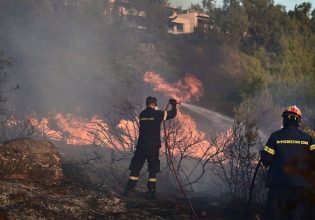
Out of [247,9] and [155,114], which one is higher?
[247,9]

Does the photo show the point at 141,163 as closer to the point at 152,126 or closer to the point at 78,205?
the point at 152,126

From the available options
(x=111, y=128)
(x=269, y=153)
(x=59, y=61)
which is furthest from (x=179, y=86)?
(x=269, y=153)

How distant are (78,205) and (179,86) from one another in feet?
80.3

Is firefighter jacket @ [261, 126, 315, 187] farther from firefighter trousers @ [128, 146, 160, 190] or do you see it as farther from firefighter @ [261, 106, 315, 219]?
firefighter trousers @ [128, 146, 160, 190]

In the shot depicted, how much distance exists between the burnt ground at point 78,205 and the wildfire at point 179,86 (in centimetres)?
1868

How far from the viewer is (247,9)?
46.3 metres

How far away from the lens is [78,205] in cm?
715

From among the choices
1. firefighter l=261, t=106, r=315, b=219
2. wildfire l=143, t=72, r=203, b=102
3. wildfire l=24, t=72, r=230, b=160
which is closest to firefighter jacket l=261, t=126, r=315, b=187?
firefighter l=261, t=106, r=315, b=219

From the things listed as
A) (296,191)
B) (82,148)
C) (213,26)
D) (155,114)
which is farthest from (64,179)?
(213,26)

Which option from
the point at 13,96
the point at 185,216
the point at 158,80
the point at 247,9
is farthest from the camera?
the point at 247,9

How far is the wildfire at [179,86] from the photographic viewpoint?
90.3 feet

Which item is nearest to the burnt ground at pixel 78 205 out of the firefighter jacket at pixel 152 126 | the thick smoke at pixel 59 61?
the firefighter jacket at pixel 152 126

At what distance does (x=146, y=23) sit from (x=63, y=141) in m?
25.5

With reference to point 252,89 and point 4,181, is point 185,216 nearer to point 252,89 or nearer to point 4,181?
point 4,181
